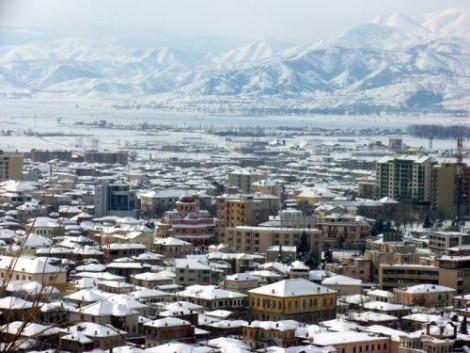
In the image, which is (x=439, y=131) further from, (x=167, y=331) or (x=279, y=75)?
(x=167, y=331)

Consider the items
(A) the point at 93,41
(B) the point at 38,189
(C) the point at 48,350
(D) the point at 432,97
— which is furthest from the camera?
(A) the point at 93,41

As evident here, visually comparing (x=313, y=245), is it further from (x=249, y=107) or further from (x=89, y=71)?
(x=89, y=71)

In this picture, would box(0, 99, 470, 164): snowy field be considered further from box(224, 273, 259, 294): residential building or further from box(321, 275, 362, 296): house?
box(224, 273, 259, 294): residential building

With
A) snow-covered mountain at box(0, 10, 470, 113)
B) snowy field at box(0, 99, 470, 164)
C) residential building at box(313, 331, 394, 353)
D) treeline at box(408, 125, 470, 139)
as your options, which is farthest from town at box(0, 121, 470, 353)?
snow-covered mountain at box(0, 10, 470, 113)

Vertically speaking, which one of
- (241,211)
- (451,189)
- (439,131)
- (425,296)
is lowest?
(425,296)

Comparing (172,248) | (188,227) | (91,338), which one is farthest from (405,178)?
(91,338)

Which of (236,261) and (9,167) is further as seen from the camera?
(9,167)

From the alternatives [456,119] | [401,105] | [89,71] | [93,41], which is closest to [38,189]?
[456,119]

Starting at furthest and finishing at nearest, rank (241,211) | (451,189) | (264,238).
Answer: (451,189) < (241,211) < (264,238)
